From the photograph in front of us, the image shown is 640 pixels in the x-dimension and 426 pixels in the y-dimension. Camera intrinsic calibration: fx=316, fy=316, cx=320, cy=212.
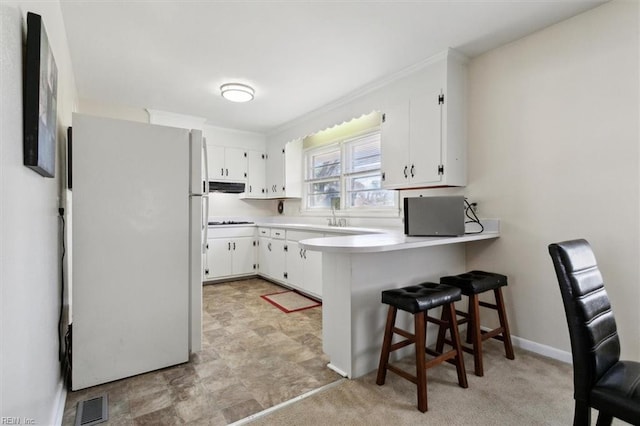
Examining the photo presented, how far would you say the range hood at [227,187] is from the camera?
16.1 ft

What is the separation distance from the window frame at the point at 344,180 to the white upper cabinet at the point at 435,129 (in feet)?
1.77

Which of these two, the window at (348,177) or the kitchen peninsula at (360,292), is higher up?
the window at (348,177)

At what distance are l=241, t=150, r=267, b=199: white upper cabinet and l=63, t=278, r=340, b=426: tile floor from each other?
2581 millimetres

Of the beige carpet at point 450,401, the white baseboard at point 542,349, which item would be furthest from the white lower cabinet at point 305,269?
Answer: the white baseboard at point 542,349

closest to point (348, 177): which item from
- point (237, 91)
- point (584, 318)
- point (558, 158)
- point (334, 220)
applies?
point (334, 220)

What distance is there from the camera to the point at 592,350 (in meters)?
1.17

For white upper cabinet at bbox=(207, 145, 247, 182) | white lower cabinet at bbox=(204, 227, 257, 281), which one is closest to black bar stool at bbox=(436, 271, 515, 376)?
white lower cabinet at bbox=(204, 227, 257, 281)

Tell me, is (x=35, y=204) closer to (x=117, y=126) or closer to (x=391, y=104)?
(x=117, y=126)

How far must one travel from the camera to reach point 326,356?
238 cm

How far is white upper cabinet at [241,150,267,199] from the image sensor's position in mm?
5281

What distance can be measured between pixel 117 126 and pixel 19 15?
3.51ft

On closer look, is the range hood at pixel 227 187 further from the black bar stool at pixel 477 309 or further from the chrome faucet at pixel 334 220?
the black bar stool at pixel 477 309

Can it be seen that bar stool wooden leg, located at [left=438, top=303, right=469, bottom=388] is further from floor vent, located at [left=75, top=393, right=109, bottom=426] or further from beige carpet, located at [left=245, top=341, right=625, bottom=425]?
floor vent, located at [left=75, top=393, right=109, bottom=426]

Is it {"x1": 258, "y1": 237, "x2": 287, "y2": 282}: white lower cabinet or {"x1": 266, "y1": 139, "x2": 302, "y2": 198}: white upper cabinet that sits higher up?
{"x1": 266, "y1": 139, "x2": 302, "y2": 198}: white upper cabinet
